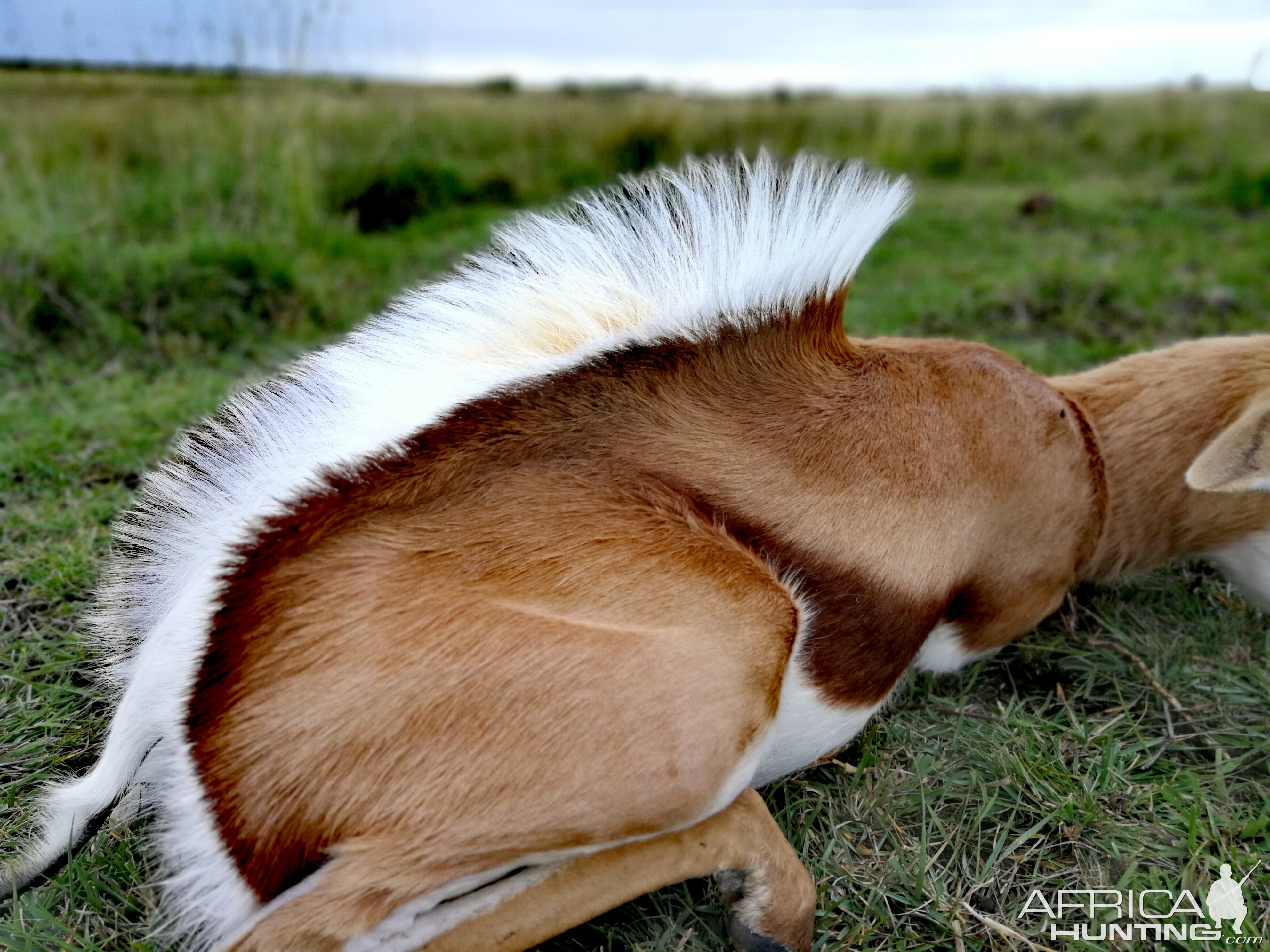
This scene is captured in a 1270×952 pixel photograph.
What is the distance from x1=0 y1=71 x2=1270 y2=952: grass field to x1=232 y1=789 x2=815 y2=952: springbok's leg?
130mm

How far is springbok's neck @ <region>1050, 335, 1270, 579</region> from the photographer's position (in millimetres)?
2572

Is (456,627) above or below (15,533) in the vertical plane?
above

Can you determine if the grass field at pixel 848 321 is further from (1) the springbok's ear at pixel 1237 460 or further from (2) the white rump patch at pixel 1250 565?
(1) the springbok's ear at pixel 1237 460

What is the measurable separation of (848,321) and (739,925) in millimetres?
4012

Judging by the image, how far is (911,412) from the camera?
7.32 ft

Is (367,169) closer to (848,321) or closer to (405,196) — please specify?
(405,196)

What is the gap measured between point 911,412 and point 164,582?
1687mm

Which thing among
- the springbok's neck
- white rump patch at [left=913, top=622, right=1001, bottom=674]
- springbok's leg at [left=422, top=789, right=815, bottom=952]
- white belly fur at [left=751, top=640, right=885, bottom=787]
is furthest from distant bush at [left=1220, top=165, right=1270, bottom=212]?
springbok's leg at [left=422, top=789, right=815, bottom=952]

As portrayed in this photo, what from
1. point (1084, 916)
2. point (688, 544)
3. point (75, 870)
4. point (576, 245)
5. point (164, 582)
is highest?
point (576, 245)

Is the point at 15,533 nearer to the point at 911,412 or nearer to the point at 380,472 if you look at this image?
the point at 380,472

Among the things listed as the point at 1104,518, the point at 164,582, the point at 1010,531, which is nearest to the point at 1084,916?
the point at 1010,531

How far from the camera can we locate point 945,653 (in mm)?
2486
